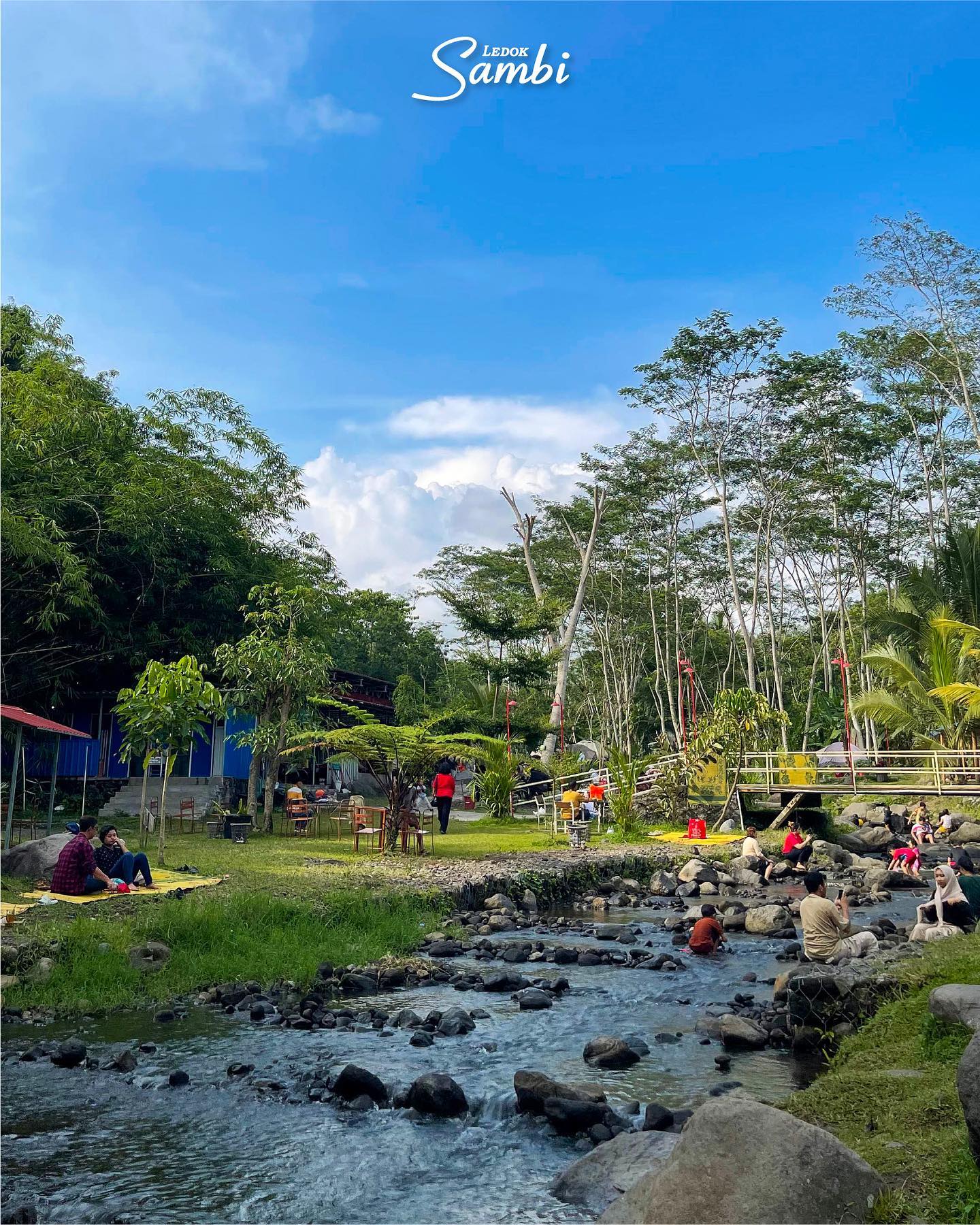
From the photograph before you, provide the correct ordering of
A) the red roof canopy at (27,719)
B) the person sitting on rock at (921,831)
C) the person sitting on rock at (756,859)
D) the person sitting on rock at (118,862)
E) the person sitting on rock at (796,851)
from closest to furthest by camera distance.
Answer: the person sitting on rock at (118,862)
the red roof canopy at (27,719)
the person sitting on rock at (756,859)
the person sitting on rock at (796,851)
the person sitting on rock at (921,831)

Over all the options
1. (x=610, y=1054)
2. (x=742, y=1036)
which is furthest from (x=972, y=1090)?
(x=742, y=1036)

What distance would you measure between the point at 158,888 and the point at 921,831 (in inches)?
600

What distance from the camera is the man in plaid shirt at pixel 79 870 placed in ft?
35.8

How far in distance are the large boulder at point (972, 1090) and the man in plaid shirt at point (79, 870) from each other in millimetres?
9505

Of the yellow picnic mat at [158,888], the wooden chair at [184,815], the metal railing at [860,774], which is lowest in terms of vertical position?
the yellow picnic mat at [158,888]

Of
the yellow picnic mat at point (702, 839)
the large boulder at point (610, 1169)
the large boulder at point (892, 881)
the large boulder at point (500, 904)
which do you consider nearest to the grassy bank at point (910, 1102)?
the large boulder at point (610, 1169)

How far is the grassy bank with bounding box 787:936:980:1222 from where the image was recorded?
3896 mm

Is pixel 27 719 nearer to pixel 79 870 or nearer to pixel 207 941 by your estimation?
pixel 79 870

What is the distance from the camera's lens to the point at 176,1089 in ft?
22.0

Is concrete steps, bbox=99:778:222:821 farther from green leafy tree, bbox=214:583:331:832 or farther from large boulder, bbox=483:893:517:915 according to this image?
large boulder, bbox=483:893:517:915

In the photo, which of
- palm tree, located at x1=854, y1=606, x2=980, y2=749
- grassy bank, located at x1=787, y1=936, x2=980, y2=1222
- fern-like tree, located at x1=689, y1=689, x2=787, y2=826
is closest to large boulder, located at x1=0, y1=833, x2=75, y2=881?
grassy bank, located at x1=787, y1=936, x2=980, y2=1222

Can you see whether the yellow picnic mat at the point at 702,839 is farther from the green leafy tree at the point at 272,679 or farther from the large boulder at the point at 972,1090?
the large boulder at the point at 972,1090

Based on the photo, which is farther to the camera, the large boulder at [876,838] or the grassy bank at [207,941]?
the large boulder at [876,838]

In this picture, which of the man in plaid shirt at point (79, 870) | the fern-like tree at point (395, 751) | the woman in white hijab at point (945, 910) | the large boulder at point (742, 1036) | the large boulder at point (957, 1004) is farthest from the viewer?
the fern-like tree at point (395, 751)
